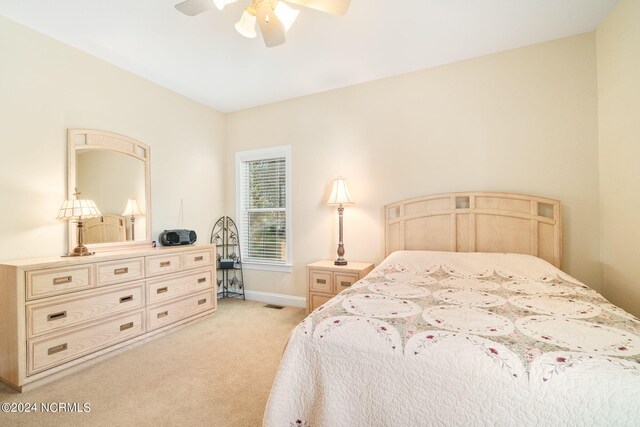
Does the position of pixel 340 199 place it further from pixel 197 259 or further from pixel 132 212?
pixel 132 212

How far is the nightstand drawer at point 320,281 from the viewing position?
3.00m

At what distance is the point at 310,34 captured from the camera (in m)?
2.41

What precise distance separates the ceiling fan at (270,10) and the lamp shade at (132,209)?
2.01m

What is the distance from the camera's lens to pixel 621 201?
2.10 metres

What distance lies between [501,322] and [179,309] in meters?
2.83

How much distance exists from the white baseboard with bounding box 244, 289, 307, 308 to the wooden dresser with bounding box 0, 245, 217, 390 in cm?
93

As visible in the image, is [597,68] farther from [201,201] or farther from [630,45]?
[201,201]

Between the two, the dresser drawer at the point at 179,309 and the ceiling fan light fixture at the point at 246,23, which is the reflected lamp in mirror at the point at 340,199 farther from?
the ceiling fan light fixture at the point at 246,23

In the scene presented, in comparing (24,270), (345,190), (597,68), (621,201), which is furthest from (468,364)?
(597,68)

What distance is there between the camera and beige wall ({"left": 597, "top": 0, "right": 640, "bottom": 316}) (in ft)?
6.35

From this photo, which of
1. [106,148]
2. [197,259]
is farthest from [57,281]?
[106,148]

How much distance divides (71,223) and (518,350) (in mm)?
3261

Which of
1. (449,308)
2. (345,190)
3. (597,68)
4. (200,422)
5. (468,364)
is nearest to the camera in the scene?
(468,364)

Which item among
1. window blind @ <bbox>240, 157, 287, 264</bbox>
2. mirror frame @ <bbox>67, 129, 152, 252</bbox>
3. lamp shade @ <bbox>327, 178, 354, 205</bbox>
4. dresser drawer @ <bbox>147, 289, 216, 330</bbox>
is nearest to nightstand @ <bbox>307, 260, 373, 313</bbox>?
lamp shade @ <bbox>327, 178, 354, 205</bbox>
